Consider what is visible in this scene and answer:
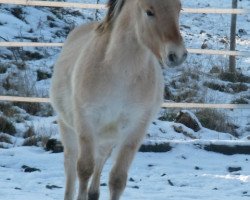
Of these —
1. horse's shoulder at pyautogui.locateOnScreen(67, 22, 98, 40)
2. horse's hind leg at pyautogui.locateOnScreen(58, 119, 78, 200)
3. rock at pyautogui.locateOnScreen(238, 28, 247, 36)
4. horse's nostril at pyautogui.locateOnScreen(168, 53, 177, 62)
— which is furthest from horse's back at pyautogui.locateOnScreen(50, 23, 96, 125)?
rock at pyautogui.locateOnScreen(238, 28, 247, 36)

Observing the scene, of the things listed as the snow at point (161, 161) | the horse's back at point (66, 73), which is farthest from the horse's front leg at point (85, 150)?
the snow at point (161, 161)

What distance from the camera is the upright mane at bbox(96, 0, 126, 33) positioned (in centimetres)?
424

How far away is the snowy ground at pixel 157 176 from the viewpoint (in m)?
5.32

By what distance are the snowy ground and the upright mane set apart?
1.33 m

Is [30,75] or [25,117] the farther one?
[30,75]

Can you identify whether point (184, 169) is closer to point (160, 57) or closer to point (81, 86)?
point (81, 86)

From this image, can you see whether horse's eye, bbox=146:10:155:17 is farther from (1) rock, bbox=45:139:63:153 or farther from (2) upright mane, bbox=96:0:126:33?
(1) rock, bbox=45:139:63:153

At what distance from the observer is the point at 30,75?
8.92m

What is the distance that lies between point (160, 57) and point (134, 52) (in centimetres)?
38

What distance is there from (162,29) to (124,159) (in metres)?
0.92

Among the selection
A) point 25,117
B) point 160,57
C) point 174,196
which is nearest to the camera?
point 160,57

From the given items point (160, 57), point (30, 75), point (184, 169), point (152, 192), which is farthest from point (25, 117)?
point (160, 57)

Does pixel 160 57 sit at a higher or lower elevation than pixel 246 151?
higher

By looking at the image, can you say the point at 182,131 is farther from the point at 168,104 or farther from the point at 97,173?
the point at 97,173
